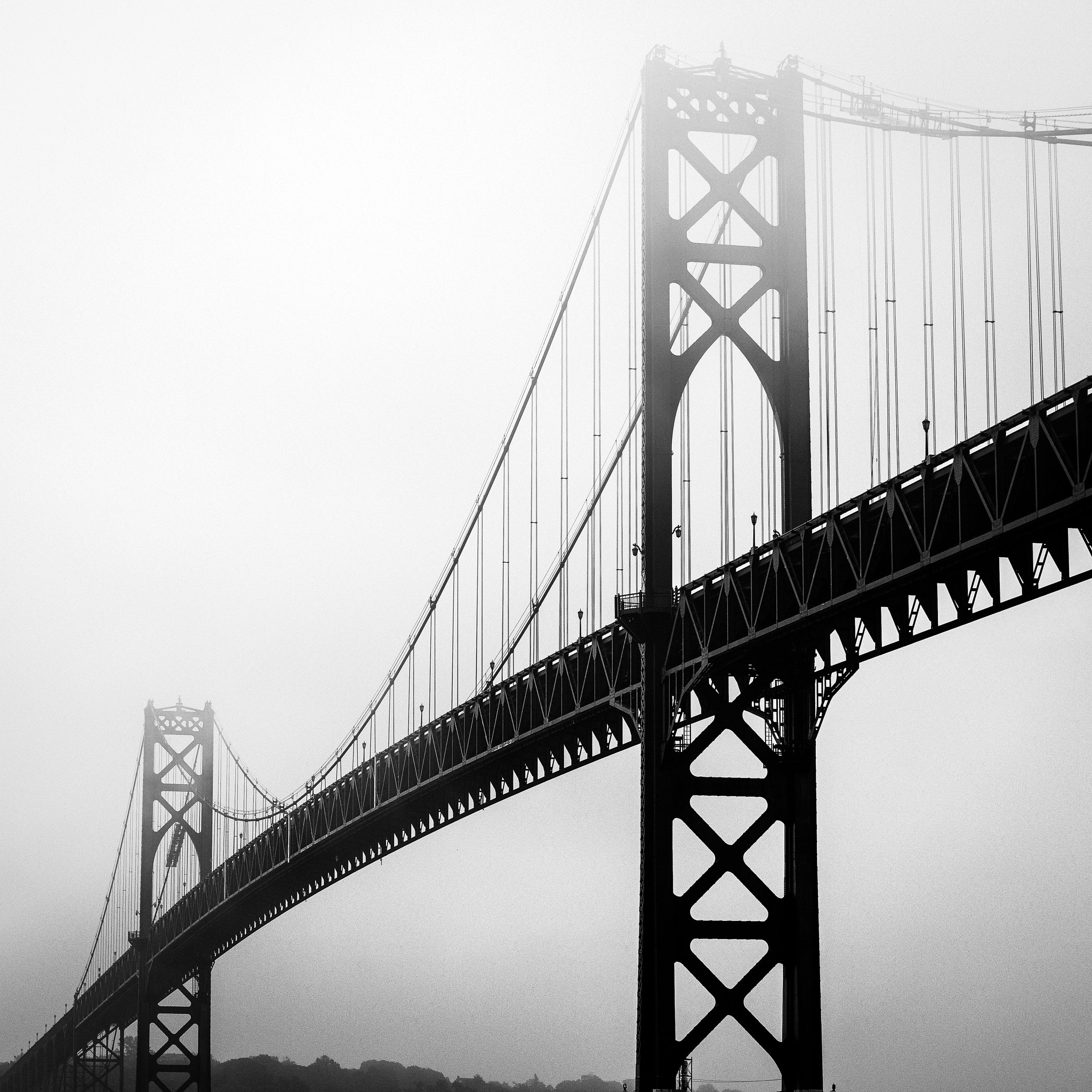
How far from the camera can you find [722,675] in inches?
1570

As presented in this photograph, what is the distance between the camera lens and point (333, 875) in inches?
3314

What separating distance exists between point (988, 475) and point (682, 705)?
429 inches

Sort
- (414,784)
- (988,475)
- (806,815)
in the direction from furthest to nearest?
(414,784) < (806,815) < (988,475)

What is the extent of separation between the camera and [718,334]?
42.2 m

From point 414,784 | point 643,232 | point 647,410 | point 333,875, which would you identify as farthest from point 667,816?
point 333,875

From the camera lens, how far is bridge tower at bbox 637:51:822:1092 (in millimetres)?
39438

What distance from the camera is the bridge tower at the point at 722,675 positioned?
39438 mm

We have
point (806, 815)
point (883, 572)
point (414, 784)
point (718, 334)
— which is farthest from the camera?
point (414, 784)

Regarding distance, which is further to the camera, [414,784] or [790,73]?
[414,784]

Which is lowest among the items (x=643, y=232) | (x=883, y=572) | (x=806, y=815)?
(x=806, y=815)

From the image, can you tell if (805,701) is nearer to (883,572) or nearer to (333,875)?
(883,572)

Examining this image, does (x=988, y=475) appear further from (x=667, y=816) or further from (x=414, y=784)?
(x=414, y=784)

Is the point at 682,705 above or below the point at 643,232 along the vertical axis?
below

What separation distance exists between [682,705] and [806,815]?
3069mm
